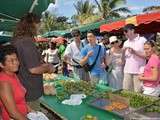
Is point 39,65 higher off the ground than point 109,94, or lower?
higher

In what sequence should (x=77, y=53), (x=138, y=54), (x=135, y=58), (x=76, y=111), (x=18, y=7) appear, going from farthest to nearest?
1. (x=77, y=53)
2. (x=135, y=58)
3. (x=138, y=54)
4. (x=18, y=7)
5. (x=76, y=111)

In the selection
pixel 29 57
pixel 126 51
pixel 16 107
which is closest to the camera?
pixel 16 107

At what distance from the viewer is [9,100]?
268 cm

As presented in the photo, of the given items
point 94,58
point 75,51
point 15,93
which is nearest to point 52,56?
point 75,51

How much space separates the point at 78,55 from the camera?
7207 mm

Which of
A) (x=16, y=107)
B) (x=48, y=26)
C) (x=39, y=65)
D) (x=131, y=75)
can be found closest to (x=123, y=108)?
(x=39, y=65)

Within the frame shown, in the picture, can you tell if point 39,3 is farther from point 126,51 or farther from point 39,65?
point 126,51

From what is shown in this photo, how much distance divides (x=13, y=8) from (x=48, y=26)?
191ft

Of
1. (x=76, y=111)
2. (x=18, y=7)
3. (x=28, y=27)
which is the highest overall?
(x=18, y=7)

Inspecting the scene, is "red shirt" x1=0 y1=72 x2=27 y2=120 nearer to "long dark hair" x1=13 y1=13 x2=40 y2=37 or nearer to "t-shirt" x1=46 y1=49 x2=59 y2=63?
"long dark hair" x1=13 y1=13 x2=40 y2=37

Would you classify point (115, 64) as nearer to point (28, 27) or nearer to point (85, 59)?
point (85, 59)

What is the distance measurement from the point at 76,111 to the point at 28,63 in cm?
82

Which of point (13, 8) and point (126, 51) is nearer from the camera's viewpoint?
point (13, 8)

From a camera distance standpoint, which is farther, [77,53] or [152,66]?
[77,53]
